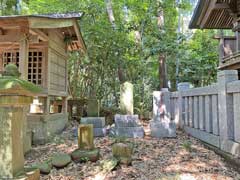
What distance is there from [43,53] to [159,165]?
5.63 metres

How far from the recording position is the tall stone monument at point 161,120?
25.6ft

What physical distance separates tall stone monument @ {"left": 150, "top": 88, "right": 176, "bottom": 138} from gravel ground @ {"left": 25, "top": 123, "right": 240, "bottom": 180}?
20.3 inches

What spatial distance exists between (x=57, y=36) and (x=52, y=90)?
7.40ft

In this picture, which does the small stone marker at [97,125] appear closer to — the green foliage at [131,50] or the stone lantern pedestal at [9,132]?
the green foliage at [131,50]

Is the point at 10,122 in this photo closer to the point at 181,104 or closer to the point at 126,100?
the point at 126,100

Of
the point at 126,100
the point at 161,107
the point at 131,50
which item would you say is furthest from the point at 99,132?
the point at 131,50

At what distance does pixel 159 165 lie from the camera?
5371 millimetres

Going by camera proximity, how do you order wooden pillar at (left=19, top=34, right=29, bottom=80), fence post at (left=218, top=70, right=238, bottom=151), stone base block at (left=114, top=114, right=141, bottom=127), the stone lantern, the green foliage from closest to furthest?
the stone lantern
fence post at (left=218, top=70, right=238, bottom=151)
wooden pillar at (left=19, top=34, right=29, bottom=80)
stone base block at (left=114, top=114, right=141, bottom=127)
the green foliage

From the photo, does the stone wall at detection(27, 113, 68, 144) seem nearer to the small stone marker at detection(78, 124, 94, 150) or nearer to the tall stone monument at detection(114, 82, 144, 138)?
the tall stone monument at detection(114, 82, 144, 138)

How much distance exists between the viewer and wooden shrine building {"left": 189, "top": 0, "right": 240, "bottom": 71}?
28.5 ft

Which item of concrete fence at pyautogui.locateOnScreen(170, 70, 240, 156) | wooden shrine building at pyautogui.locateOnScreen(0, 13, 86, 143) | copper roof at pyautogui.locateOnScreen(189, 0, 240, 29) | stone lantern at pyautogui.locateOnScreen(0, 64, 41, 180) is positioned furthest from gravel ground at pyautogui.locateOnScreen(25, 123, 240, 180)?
copper roof at pyautogui.locateOnScreen(189, 0, 240, 29)

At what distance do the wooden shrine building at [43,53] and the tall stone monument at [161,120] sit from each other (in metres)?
3.53

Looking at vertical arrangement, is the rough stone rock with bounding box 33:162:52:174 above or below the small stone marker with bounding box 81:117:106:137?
below

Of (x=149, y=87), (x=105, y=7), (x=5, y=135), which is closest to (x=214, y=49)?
(x=149, y=87)
